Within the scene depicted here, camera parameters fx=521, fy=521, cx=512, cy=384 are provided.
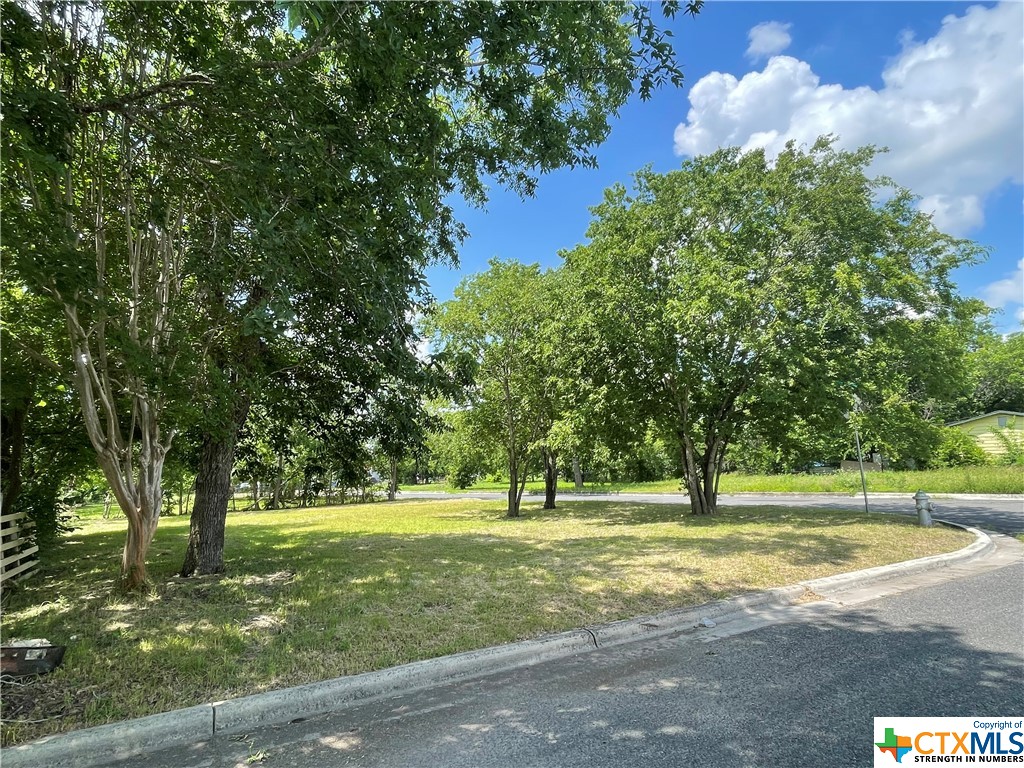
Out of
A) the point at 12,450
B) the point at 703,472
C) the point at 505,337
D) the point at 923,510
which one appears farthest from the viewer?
the point at 505,337

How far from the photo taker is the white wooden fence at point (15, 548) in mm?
6184

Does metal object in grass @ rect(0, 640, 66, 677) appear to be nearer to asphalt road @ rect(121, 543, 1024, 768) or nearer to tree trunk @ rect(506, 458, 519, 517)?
asphalt road @ rect(121, 543, 1024, 768)

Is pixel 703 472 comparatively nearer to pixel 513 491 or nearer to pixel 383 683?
pixel 513 491

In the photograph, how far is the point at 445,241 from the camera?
5.77m

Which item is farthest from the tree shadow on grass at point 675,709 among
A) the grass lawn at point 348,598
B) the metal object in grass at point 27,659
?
the metal object in grass at point 27,659

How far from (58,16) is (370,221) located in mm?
2937

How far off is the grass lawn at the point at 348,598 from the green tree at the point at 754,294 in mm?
3376

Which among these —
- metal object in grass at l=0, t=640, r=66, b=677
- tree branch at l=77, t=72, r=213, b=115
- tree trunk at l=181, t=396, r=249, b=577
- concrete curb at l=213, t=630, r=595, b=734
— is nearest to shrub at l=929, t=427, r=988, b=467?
concrete curb at l=213, t=630, r=595, b=734

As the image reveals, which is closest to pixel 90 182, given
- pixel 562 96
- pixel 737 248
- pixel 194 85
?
pixel 194 85

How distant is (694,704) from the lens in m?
3.35

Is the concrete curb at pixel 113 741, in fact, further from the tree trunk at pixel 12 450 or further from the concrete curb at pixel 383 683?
the tree trunk at pixel 12 450

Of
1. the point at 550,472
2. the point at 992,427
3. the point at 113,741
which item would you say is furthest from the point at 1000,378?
the point at 113,741

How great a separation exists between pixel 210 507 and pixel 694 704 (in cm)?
671

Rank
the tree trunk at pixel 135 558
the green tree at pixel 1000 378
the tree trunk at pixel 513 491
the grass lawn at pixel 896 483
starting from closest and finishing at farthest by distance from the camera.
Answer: the tree trunk at pixel 135 558
the tree trunk at pixel 513 491
the grass lawn at pixel 896 483
the green tree at pixel 1000 378
